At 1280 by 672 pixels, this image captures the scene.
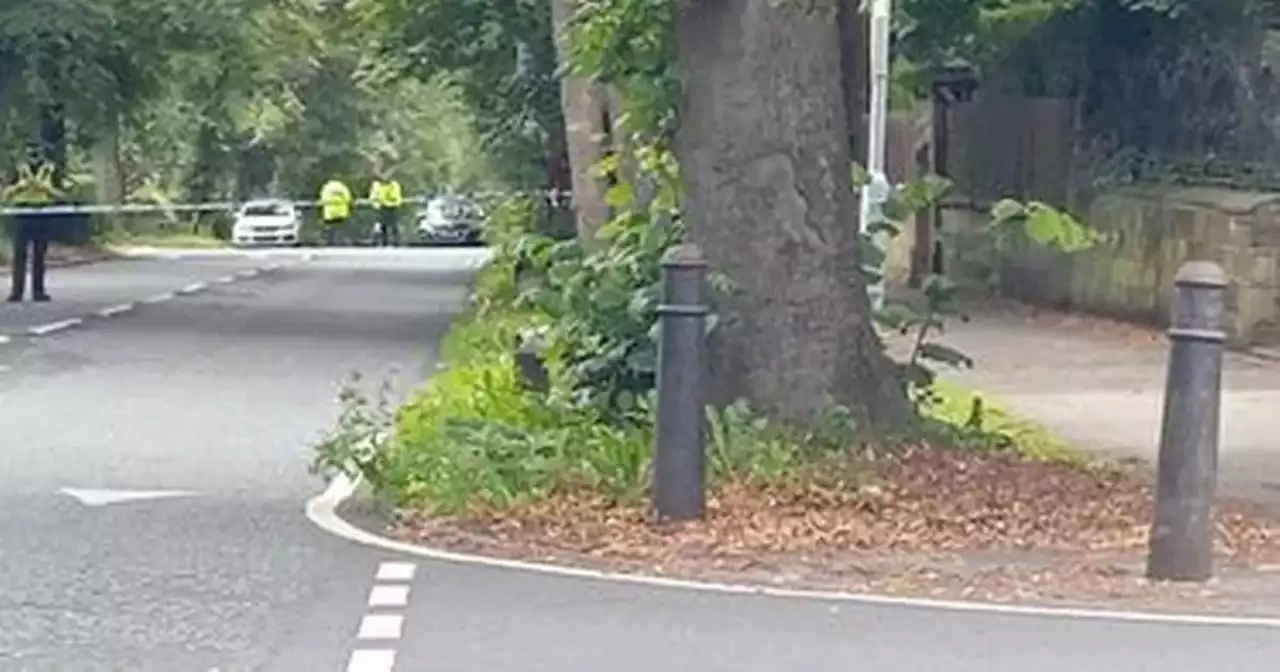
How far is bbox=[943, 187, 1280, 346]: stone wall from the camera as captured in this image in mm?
22422

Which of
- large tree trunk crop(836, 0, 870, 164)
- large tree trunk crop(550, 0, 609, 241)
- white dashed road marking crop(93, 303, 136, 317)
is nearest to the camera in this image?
large tree trunk crop(836, 0, 870, 164)

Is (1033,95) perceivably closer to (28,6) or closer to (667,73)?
(28,6)

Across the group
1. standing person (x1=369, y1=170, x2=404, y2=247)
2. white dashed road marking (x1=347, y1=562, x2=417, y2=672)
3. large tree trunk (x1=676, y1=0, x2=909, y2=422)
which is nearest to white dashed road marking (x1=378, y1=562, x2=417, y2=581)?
white dashed road marking (x1=347, y1=562, x2=417, y2=672)

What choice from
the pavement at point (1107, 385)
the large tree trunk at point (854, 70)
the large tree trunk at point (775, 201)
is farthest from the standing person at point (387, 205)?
the large tree trunk at point (775, 201)

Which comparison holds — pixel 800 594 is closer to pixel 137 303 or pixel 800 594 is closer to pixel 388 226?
pixel 137 303

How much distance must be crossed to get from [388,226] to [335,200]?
470 inches

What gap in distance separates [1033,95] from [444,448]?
19.5m

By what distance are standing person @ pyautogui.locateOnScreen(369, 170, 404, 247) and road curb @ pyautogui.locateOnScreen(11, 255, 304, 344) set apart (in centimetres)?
2553

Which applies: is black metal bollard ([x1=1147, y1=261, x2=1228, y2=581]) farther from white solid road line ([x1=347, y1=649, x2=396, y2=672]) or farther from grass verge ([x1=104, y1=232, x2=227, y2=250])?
grass verge ([x1=104, y1=232, x2=227, y2=250])

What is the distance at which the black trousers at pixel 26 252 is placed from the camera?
102 ft

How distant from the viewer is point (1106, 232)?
26641 mm

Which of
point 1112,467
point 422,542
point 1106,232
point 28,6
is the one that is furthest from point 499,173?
point 422,542

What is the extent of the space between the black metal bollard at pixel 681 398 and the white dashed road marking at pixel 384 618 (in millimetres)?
1157

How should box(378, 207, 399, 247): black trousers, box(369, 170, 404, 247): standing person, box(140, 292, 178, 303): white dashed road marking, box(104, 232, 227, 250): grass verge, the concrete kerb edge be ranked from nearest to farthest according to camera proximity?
the concrete kerb edge → box(140, 292, 178, 303): white dashed road marking → box(104, 232, 227, 250): grass verge → box(369, 170, 404, 247): standing person → box(378, 207, 399, 247): black trousers
